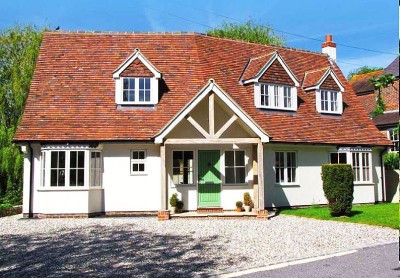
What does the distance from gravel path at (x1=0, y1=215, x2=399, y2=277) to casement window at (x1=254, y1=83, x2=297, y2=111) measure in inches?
268

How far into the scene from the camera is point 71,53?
21.8 m

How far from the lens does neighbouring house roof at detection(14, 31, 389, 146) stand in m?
18.8

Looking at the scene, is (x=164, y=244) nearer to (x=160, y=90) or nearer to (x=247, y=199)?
(x=247, y=199)

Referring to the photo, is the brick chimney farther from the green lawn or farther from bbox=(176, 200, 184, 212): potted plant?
bbox=(176, 200, 184, 212): potted plant

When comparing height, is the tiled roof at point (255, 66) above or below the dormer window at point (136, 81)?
above

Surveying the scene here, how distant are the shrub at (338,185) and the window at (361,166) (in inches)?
242

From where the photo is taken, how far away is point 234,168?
64.7 feet

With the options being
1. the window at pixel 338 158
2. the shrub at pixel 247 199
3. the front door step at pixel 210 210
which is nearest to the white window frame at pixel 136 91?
the front door step at pixel 210 210

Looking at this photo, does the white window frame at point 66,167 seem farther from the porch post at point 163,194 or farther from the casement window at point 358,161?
the casement window at point 358,161

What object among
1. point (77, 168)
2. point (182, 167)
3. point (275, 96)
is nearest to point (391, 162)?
point (275, 96)

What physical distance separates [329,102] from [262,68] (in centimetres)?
501

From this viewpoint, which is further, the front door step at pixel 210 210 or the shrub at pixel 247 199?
the front door step at pixel 210 210

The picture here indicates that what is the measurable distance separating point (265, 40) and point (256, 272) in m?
40.6

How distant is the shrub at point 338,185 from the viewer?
648 inches
